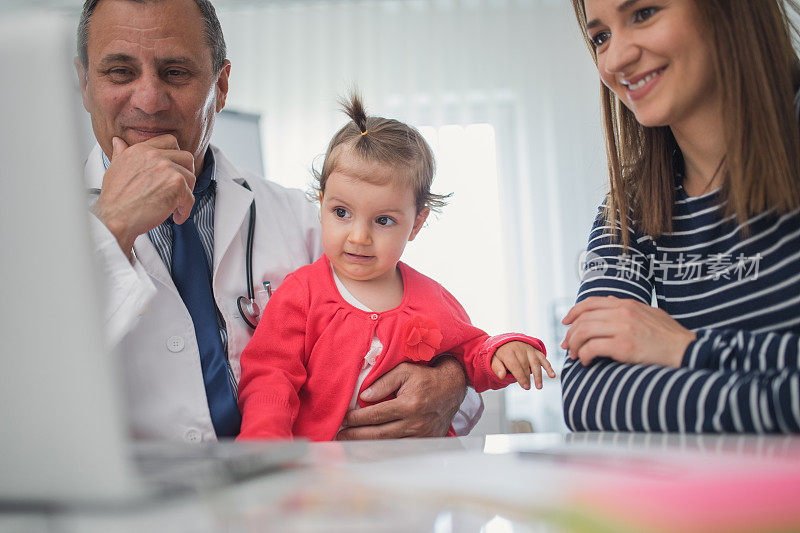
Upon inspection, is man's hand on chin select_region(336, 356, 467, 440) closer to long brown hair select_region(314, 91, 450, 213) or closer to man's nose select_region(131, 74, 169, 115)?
long brown hair select_region(314, 91, 450, 213)

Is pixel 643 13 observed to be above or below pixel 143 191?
above

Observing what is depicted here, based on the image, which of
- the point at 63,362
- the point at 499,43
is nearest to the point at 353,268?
the point at 63,362

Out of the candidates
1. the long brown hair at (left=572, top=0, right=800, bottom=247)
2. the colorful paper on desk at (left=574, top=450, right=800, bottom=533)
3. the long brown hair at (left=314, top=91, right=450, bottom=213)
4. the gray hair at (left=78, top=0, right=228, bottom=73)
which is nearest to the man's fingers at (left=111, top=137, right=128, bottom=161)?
the gray hair at (left=78, top=0, right=228, bottom=73)

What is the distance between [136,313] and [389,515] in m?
0.66

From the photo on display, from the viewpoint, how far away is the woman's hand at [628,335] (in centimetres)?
92

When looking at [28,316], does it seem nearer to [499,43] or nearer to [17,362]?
[17,362]

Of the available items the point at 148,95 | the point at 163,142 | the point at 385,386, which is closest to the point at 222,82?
the point at 148,95

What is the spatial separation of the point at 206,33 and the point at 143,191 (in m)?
0.55

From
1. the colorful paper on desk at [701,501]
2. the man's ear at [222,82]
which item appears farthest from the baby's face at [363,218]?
the colorful paper on desk at [701,501]

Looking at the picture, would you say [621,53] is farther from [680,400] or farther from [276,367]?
[276,367]

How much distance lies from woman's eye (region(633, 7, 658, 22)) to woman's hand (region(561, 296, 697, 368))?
1.54ft

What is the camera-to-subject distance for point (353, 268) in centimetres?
142

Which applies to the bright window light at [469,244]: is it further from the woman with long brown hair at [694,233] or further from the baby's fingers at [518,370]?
the woman with long brown hair at [694,233]

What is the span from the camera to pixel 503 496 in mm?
471
